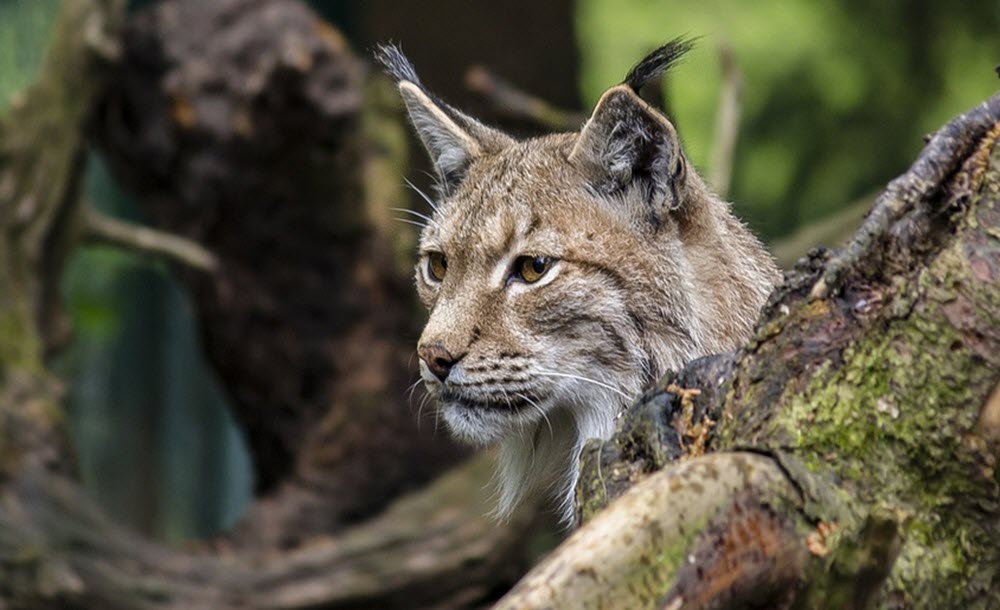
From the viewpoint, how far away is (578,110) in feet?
29.4

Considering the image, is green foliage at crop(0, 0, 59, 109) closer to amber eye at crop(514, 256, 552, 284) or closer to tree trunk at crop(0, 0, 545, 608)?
tree trunk at crop(0, 0, 545, 608)

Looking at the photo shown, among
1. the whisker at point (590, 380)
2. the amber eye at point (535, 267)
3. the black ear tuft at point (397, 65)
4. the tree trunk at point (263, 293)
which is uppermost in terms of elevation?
the black ear tuft at point (397, 65)

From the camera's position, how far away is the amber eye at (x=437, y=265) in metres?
3.81

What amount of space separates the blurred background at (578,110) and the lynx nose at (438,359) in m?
5.25

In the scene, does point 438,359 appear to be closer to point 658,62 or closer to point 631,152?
point 631,152

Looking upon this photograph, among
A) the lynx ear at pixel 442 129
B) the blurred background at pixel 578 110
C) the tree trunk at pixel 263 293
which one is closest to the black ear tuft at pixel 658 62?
the lynx ear at pixel 442 129

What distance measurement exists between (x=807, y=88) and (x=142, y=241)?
195 inches

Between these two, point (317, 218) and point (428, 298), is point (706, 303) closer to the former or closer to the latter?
point (428, 298)

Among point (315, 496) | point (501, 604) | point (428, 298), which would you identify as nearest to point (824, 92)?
point (315, 496)

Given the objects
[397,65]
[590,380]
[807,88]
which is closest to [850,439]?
[590,380]

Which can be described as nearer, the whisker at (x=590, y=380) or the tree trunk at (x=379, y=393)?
the tree trunk at (x=379, y=393)

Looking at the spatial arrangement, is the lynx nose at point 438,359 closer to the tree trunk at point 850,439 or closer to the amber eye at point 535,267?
the amber eye at point 535,267

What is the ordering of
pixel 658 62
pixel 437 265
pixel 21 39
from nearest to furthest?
1. pixel 658 62
2. pixel 437 265
3. pixel 21 39

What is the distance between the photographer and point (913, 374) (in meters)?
2.26
